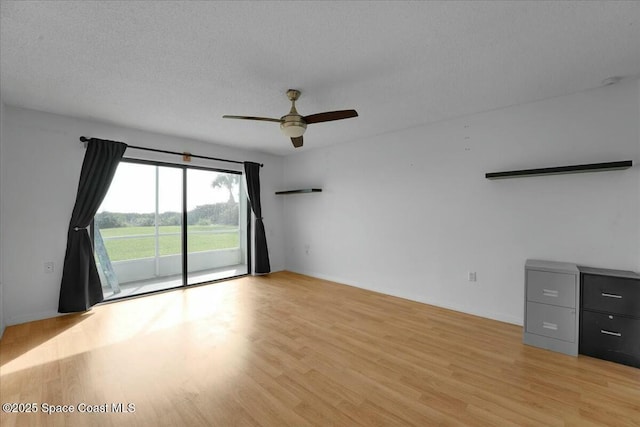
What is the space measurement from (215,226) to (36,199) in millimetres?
2704

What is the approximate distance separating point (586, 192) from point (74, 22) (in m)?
4.71

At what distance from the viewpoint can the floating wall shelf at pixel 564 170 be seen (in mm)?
2426

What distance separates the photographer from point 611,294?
235 cm

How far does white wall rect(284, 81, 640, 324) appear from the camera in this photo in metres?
2.64

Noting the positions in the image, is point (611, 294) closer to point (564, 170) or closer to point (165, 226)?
point (564, 170)

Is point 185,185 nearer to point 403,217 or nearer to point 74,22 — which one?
point 74,22

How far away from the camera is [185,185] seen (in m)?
4.57

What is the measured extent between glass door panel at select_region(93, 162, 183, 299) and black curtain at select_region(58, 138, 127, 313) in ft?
0.99

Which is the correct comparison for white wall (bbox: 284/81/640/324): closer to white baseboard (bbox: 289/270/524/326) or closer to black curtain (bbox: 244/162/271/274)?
white baseboard (bbox: 289/270/524/326)

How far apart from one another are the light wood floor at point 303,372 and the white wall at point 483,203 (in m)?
0.68

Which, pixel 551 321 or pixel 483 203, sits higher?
pixel 483 203

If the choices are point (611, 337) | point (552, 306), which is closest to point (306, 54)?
point (552, 306)

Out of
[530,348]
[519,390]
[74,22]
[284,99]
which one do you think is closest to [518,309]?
[530,348]

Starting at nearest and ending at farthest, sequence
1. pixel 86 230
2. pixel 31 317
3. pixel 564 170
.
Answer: pixel 564 170, pixel 31 317, pixel 86 230
